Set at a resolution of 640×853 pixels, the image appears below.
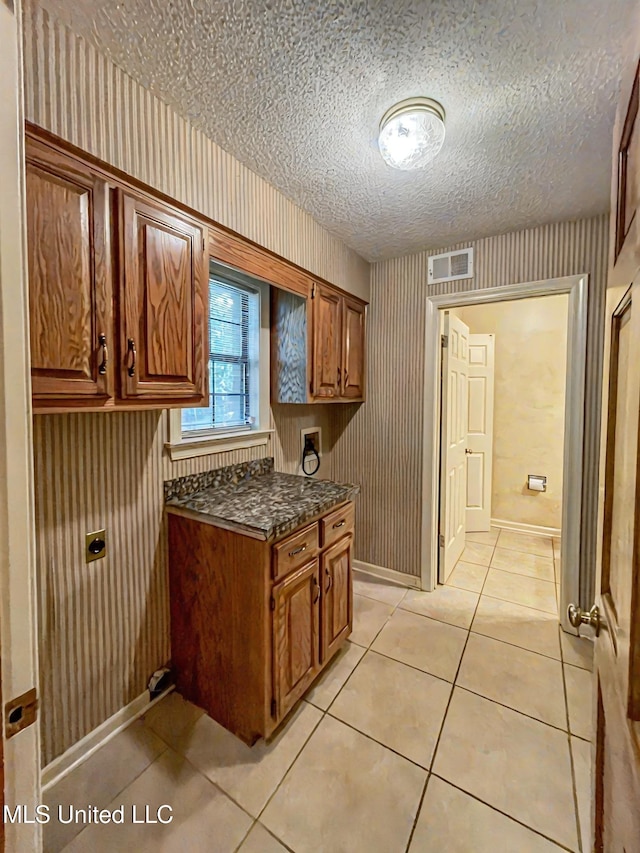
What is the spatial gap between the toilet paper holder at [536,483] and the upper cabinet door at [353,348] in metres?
2.27

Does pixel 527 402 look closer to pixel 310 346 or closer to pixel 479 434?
pixel 479 434

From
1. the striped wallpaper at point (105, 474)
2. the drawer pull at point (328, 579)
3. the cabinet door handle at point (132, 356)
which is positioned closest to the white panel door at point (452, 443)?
the drawer pull at point (328, 579)

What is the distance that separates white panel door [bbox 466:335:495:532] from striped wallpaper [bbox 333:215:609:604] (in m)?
1.37

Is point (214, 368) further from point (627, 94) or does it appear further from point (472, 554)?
point (472, 554)

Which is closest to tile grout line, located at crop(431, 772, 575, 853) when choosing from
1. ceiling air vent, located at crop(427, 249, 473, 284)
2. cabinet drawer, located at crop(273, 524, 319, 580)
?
cabinet drawer, located at crop(273, 524, 319, 580)

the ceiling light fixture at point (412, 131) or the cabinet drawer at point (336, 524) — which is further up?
the ceiling light fixture at point (412, 131)

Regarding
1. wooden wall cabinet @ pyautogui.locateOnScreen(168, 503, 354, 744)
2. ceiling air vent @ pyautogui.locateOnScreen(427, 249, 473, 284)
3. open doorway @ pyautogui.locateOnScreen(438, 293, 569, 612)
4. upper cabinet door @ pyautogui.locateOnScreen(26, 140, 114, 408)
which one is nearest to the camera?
upper cabinet door @ pyautogui.locateOnScreen(26, 140, 114, 408)

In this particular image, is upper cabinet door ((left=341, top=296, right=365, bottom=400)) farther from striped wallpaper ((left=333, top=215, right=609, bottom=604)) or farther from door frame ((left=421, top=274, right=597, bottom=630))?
door frame ((left=421, top=274, right=597, bottom=630))

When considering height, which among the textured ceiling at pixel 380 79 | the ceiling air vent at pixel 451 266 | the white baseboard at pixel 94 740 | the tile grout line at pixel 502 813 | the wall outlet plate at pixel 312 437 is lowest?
the tile grout line at pixel 502 813

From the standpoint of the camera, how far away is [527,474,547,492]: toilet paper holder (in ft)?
11.9

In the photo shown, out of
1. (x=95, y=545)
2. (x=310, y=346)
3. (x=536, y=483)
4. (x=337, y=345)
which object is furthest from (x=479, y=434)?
(x=95, y=545)

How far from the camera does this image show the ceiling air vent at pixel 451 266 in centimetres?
238

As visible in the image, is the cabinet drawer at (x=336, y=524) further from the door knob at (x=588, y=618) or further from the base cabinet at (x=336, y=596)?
the door knob at (x=588, y=618)

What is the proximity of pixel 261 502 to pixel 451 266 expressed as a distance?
2.07 meters
